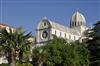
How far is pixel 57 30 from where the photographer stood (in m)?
121

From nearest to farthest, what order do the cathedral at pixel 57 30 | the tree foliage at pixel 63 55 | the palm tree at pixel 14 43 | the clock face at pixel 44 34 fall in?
the palm tree at pixel 14 43 < the tree foliage at pixel 63 55 < the cathedral at pixel 57 30 < the clock face at pixel 44 34

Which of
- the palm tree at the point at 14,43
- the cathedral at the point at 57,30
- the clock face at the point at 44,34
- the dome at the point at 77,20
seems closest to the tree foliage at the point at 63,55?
the palm tree at the point at 14,43

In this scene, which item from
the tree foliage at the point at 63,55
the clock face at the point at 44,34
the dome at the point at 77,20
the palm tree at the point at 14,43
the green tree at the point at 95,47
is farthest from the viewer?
the dome at the point at 77,20

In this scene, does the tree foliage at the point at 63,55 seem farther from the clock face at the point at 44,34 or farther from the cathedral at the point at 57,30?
the clock face at the point at 44,34

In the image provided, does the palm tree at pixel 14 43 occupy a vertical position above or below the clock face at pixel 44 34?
below

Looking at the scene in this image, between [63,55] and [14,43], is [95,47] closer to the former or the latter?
[63,55]

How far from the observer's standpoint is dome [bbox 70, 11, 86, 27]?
134 metres

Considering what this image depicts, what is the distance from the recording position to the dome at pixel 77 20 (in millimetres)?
133625

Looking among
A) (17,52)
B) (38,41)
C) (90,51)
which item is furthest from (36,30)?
(17,52)

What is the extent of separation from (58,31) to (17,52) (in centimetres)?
7246

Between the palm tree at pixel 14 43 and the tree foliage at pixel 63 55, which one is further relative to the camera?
the tree foliage at pixel 63 55

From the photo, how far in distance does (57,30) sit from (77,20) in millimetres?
15383

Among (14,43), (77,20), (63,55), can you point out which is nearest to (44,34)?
(77,20)

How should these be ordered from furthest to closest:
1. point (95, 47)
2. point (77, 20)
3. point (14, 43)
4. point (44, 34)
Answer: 1. point (77, 20)
2. point (44, 34)
3. point (95, 47)
4. point (14, 43)
